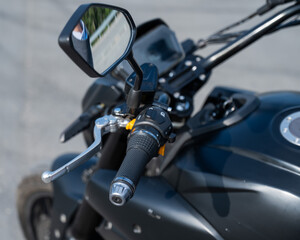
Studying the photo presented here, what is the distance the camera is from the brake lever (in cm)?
99

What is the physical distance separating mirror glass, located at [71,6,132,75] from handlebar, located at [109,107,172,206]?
0.54ft

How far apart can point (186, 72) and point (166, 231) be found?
0.58 metres

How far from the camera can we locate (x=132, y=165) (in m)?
0.93

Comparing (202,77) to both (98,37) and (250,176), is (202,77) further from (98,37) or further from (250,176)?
(98,37)

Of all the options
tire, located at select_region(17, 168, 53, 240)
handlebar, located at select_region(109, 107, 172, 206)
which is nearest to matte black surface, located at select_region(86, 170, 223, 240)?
handlebar, located at select_region(109, 107, 172, 206)

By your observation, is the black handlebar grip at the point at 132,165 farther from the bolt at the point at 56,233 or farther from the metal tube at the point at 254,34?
the bolt at the point at 56,233

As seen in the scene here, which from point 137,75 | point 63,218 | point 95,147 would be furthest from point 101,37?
point 63,218

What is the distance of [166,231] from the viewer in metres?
1.28

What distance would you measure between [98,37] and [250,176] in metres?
0.60

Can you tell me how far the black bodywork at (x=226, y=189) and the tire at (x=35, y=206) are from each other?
2.34ft

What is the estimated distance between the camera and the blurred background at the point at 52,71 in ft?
10.5

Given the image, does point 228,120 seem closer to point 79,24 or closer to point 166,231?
point 166,231

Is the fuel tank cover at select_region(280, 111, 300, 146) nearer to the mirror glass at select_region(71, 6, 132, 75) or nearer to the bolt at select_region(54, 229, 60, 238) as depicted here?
the mirror glass at select_region(71, 6, 132, 75)

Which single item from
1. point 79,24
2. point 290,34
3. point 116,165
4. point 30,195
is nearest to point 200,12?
point 290,34
